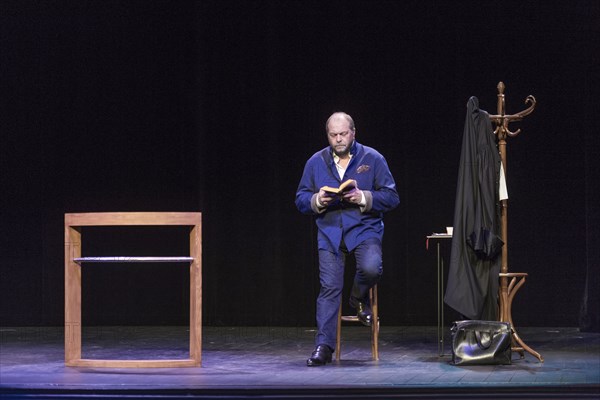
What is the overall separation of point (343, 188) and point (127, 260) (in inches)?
45.0

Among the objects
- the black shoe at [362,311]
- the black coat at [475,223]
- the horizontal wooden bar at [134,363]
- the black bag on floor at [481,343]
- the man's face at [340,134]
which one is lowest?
the horizontal wooden bar at [134,363]

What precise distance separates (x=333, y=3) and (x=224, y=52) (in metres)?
0.85

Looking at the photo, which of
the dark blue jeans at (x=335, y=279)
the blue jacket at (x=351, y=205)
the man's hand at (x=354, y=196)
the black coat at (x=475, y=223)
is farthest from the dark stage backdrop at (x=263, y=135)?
the man's hand at (x=354, y=196)

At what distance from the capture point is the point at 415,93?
752 centimetres

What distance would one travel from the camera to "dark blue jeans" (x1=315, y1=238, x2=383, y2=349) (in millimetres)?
5594

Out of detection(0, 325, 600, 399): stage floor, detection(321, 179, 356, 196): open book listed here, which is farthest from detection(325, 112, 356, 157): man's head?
detection(0, 325, 600, 399): stage floor

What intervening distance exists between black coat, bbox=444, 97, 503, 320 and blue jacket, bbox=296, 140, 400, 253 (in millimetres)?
394

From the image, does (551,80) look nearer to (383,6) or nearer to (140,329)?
(383,6)

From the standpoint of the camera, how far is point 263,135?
303 inches

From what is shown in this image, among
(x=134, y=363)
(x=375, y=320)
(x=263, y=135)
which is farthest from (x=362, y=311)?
(x=263, y=135)

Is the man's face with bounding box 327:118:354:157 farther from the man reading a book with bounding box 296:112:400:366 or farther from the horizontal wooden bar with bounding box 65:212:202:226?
the horizontal wooden bar with bounding box 65:212:202:226

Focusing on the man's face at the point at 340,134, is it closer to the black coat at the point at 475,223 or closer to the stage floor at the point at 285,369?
the black coat at the point at 475,223

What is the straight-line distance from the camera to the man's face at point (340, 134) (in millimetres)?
5629

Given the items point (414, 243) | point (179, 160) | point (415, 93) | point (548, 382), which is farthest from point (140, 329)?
point (548, 382)
